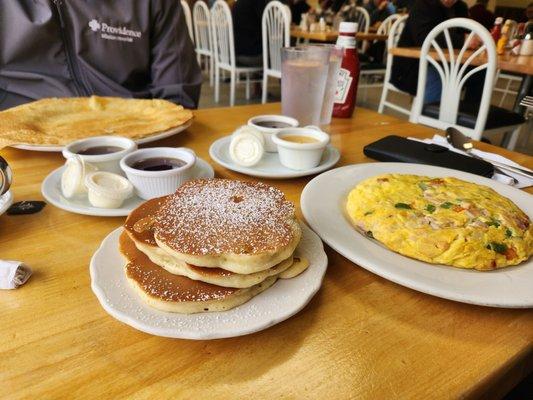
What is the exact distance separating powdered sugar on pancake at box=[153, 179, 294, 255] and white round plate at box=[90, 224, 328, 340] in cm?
6

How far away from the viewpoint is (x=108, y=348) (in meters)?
0.45

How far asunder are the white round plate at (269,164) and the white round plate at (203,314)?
0.38 meters

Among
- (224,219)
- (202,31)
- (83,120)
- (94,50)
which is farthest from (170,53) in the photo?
(202,31)

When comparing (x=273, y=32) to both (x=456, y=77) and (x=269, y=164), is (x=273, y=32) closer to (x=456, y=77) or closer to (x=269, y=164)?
(x=456, y=77)

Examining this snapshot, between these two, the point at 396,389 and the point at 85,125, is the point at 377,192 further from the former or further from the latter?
the point at 85,125

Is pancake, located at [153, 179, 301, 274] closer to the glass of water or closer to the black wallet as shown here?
the black wallet

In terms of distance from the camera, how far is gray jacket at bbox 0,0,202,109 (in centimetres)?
156

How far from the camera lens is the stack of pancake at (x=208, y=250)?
475 mm

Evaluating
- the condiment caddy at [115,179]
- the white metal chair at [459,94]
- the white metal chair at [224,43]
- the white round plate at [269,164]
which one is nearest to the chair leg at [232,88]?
the white metal chair at [224,43]

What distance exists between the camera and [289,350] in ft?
1.51

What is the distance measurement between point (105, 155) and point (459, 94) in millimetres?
2258

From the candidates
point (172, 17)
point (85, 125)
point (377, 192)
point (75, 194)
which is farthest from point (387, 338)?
point (172, 17)

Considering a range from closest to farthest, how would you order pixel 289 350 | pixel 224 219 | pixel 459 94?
pixel 289 350, pixel 224 219, pixel 459 94

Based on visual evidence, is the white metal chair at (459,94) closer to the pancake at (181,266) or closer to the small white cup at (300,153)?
the small white cup at (300,153)
